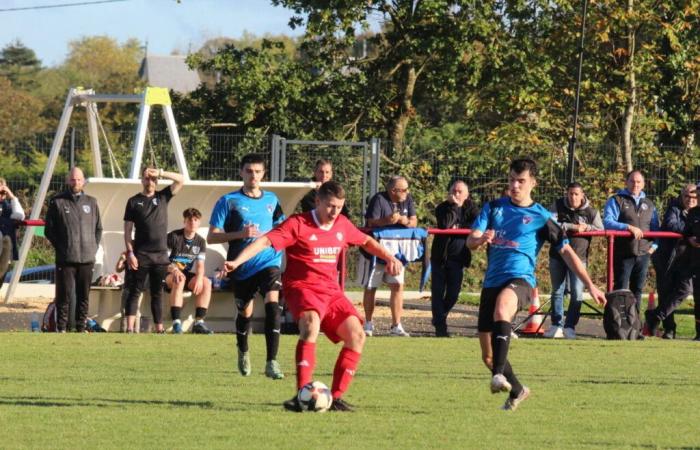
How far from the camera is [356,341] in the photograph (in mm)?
9445

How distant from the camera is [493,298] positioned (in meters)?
10.0

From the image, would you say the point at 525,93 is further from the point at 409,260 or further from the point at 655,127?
the point at 409,260

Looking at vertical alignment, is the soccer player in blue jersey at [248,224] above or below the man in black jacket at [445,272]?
above

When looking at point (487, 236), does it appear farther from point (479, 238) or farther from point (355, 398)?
point (355, 398)

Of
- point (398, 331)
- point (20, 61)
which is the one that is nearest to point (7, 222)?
point (398, 331)

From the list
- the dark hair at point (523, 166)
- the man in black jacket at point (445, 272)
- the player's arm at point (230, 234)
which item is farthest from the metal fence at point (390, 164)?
the dark hair at point (523, 166)

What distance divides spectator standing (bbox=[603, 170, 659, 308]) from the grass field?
233 cm

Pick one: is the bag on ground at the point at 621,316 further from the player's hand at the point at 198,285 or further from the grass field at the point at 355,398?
the player's hand at the point at 198,285

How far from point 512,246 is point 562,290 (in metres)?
7.12

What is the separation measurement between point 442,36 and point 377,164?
7172 millimetres

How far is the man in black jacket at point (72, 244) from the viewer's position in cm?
1644

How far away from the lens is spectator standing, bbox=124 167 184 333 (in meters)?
16.4

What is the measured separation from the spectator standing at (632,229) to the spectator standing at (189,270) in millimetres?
5301

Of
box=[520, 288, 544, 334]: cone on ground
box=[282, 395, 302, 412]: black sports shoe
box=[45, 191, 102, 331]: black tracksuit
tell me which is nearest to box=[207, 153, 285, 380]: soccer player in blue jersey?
box=[282, 395, 302, 412]: black sports shoe
